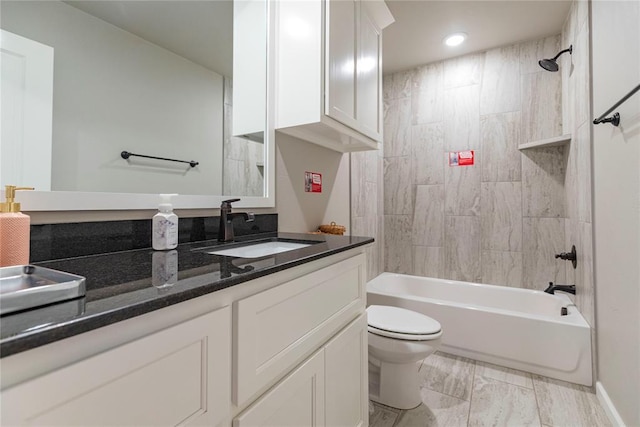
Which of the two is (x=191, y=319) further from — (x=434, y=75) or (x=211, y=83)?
(x=434, y=75)

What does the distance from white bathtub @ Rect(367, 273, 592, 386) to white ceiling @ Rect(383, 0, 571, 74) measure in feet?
6.77

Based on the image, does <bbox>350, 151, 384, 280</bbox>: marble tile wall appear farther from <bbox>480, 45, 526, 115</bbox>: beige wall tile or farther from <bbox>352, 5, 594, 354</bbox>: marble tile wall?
<bbox>480, 45, 526, 115</bbox>: beige wall tile

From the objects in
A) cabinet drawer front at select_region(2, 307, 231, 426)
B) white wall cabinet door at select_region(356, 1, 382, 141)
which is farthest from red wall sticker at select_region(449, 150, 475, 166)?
cabinet drawer front at select_region(2, 307, 231, 426)

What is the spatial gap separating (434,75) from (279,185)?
219 cm

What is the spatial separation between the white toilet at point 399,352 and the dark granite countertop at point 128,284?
782 millimetres

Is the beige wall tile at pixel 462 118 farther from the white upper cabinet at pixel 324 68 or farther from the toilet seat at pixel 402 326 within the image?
the toilet seat at pixel 402 326

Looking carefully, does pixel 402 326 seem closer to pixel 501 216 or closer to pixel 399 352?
pixel 399 352

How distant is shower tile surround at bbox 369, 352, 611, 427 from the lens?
1525mm

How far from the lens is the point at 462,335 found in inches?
84.5

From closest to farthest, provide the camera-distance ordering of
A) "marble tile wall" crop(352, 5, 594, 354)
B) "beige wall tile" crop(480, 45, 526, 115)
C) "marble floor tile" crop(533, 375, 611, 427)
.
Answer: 1. "marble floor tile" crop(533, 375, 611, 427)
2. "marble tile wall" crop(352, 5, 594, 354)
3. "beige wall tile" crop(480, 45, 526, 115)

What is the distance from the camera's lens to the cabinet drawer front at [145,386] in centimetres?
37

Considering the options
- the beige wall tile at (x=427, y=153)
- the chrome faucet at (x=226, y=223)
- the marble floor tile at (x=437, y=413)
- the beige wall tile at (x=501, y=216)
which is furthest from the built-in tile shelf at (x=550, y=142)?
the chrome faucet at (x=226, y=223)

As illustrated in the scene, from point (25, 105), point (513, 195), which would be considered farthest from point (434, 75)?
point (25, 105)

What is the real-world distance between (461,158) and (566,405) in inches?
76.0
